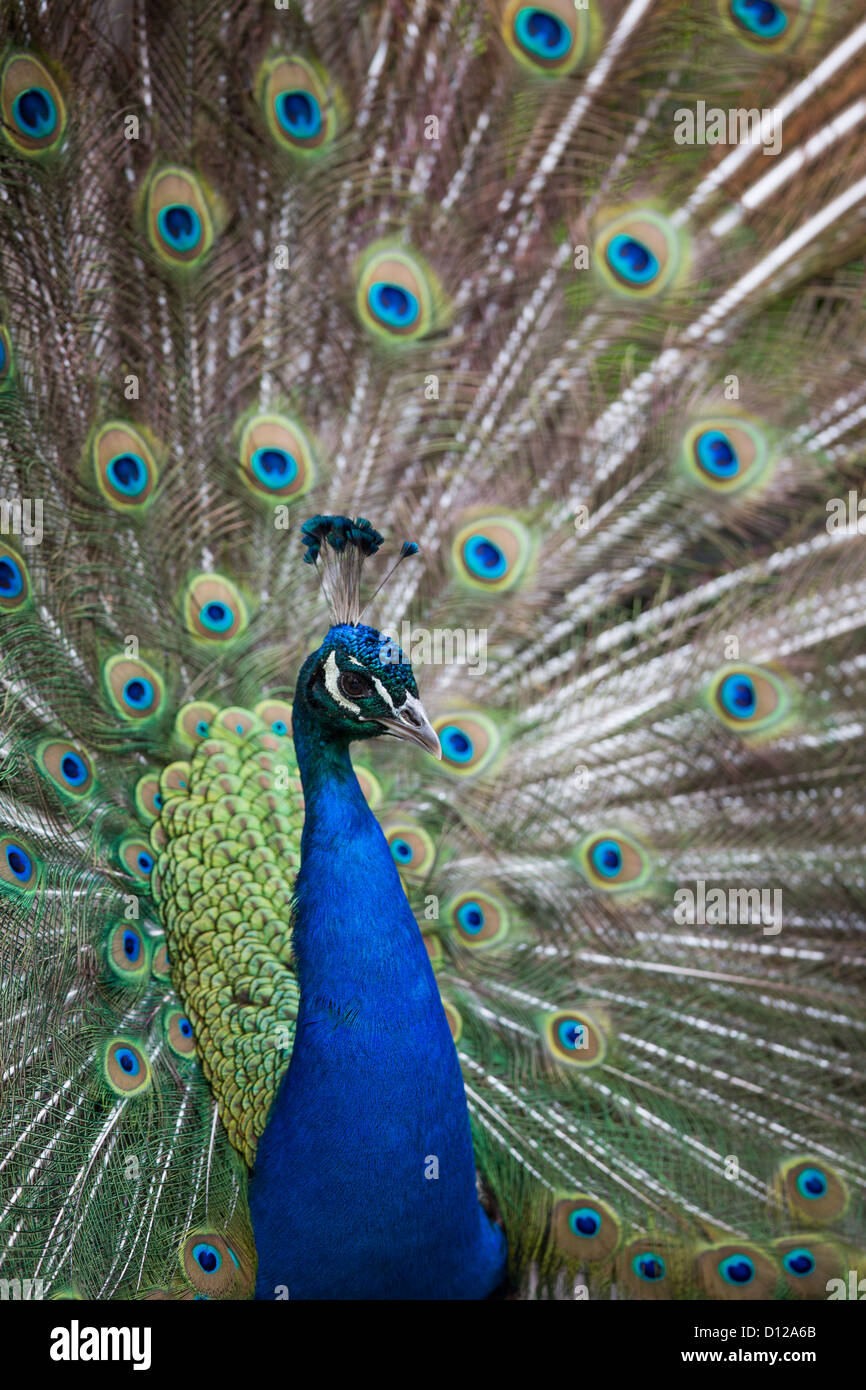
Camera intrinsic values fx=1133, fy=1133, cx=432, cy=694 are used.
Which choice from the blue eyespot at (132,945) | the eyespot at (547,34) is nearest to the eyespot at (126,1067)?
the blue eyespot at (132,945)

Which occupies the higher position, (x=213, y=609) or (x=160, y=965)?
(x=213, y=609)

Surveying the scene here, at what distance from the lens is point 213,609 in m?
1.70

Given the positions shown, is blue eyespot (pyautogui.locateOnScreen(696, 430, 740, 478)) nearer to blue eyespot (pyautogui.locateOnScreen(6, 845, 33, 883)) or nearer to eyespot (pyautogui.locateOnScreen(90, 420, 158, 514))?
eyespot (pyautogui.locateOnScreen(90, 420, 158, 514))

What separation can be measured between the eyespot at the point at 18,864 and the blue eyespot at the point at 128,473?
0.51 meters

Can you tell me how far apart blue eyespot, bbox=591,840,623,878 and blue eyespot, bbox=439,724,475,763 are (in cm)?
24

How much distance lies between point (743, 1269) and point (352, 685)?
108cm

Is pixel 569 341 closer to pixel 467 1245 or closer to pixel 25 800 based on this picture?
pixel 25 800

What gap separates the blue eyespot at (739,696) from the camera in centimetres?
168

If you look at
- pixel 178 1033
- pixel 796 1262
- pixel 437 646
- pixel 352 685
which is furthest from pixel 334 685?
pixel 796 1262

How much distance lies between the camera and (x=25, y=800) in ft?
5.04

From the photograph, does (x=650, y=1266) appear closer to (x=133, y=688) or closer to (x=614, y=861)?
(x=614, y=861)

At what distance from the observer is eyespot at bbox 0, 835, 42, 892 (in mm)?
1470
